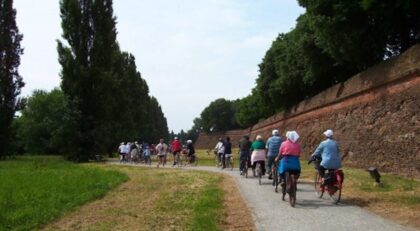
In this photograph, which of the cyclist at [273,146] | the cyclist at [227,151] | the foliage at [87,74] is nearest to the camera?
the cyclist at [273,146]

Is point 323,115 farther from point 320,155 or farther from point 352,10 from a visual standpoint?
point 320,155

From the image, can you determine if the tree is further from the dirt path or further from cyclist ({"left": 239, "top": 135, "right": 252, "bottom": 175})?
the dirt path

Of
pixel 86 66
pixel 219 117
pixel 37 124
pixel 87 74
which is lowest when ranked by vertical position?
pixel 87 74

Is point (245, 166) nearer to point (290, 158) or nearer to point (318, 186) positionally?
point (318, 186)

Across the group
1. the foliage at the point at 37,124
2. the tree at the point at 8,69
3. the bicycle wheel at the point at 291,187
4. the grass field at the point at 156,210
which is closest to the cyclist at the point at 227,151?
the grass field at the point at 156,210

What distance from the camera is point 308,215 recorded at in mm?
11773

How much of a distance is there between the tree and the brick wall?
27424 mm

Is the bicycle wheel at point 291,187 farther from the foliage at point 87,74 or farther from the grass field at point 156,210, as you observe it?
the foliage at point 87,74

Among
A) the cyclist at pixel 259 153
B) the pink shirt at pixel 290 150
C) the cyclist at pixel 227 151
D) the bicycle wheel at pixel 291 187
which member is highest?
the cyclist at pixel 227 151

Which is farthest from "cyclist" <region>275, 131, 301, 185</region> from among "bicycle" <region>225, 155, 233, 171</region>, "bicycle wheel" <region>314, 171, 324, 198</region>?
"bicycle" <region>225, 155, 233, 171</region>

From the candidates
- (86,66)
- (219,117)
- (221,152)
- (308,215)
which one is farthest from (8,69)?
Result: (219,117)

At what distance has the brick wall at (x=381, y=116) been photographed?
736 inches

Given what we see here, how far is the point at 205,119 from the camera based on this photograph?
146500mm

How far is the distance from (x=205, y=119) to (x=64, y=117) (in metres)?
108
